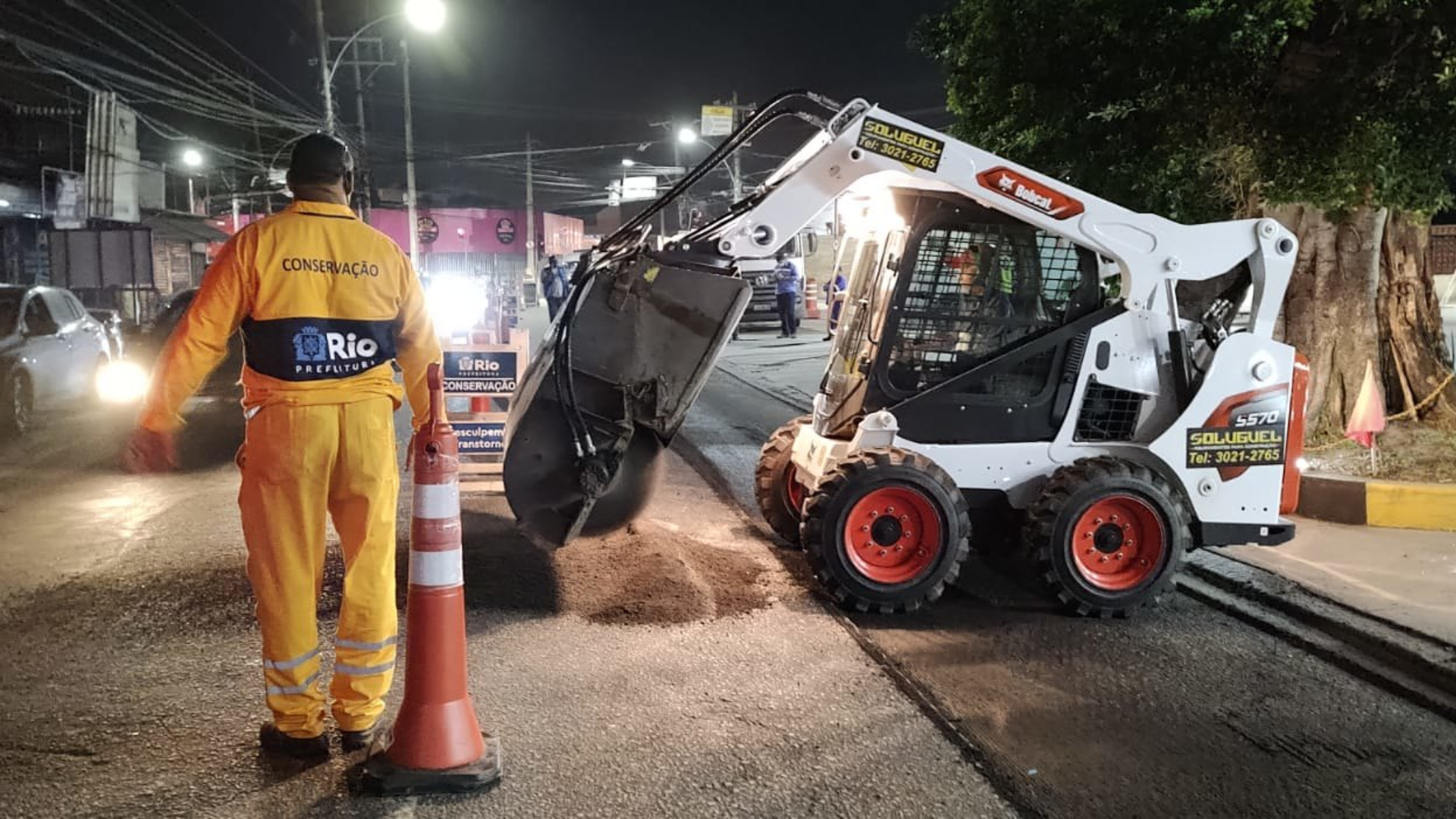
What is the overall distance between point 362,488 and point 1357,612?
4.76 m

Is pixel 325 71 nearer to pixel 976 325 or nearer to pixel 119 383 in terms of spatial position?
pixel 119 383

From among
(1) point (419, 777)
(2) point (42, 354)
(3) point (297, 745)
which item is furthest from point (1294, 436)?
(2) point (42, 354)

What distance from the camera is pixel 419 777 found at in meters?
3.42

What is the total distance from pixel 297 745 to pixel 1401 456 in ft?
25.1

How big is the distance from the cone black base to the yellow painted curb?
20.2 feet

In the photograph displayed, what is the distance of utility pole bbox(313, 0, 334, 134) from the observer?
2192cm

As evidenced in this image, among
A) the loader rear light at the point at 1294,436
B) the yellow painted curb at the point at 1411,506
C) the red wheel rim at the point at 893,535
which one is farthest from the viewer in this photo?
the yellow painted curb at the point at 1411,506

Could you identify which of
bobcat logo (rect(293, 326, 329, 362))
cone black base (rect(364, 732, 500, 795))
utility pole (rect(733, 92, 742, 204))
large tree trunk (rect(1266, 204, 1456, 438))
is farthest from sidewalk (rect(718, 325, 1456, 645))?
utility pole (rect(733, 92, 742, 204))

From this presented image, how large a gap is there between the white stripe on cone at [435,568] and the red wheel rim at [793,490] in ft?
10.9

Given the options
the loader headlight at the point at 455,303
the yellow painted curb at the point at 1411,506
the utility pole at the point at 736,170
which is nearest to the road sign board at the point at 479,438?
the yellow painted curb at the point at 1411,506

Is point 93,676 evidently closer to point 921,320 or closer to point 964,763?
point 964,763

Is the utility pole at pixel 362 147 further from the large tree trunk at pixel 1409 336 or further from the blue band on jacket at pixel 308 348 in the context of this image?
the blue band on jacket at pixel 308 348

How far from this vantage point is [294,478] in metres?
3.43

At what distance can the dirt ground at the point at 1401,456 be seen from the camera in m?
7.44
